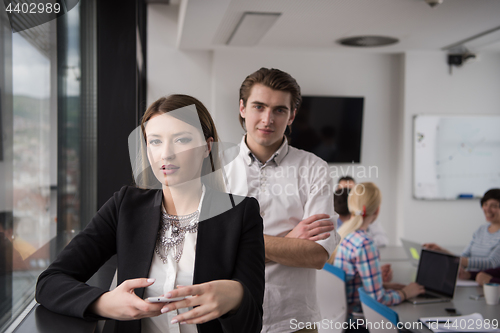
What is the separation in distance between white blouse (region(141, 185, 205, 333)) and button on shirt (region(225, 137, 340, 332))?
0.58m

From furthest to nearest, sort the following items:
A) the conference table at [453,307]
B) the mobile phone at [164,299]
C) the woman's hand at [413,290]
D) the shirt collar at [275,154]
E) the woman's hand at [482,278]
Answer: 1. the woman's hand at [482,278]
2. the woman's hand at [413,290]
3. the conference table at [453,307]
4. the shirt collar at [275,154]
5. the mobile phone at [164,299]

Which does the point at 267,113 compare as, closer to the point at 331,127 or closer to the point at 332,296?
the point at 332,296

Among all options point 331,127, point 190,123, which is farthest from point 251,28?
point 190,123

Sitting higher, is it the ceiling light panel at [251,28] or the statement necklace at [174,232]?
the ceiling light panel at [251,28]

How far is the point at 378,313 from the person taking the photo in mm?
1840

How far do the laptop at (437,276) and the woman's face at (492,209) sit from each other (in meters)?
1.03

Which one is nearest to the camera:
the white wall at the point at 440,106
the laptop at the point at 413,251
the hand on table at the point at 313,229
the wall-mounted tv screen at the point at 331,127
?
the hand on table at the point at 313,229

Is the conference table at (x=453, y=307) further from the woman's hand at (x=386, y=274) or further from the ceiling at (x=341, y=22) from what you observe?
the ceiling at (x=341, y=22)

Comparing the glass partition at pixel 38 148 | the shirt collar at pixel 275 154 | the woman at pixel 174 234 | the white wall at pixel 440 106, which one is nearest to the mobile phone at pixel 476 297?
the shirt collar at pixel 275 154

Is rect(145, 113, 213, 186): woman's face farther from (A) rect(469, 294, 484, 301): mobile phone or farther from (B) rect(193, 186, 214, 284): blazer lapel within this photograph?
(A) rect(469, 294, 484, 301): mobile phone

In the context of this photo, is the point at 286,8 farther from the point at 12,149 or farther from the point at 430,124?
the point at 12,149

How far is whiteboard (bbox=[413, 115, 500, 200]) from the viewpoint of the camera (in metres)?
4.98

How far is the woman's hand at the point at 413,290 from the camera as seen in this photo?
228 cm

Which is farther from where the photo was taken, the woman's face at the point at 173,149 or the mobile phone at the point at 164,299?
the woman's face at the point at 173,149
